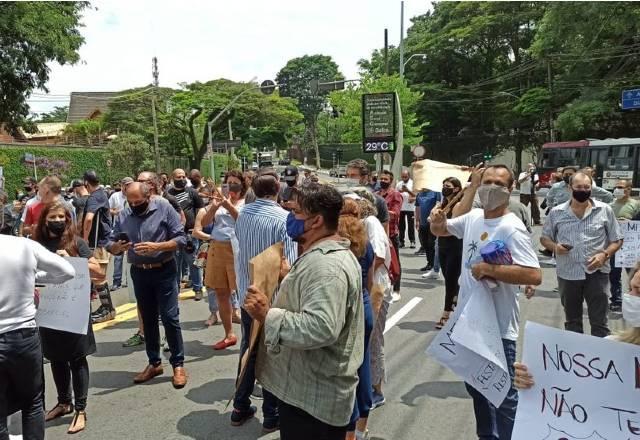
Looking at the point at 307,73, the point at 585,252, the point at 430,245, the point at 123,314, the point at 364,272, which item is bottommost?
→ the point at 123,314

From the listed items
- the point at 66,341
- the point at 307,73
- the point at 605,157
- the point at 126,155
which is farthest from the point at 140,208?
the point at 307,73

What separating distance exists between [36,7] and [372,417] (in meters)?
20.2

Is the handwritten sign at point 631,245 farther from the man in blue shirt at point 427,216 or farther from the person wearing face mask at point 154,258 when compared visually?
the person wearing face mask at point 154,258

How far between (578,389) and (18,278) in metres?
2.90

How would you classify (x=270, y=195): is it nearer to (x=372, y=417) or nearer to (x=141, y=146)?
(x=372, y=417)

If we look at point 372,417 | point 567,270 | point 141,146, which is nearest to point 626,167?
point 567,270

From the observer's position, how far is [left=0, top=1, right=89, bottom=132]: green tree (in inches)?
731

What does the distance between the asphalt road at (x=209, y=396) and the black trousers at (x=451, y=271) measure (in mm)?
407

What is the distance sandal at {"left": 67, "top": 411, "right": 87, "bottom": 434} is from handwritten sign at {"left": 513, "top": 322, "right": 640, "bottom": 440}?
3.12m

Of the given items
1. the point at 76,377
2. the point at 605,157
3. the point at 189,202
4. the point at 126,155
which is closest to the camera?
the point at 76,377

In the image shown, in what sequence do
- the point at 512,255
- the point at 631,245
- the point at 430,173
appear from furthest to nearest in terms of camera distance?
the point at 631,245, the point at 430,173, the point at 512,255

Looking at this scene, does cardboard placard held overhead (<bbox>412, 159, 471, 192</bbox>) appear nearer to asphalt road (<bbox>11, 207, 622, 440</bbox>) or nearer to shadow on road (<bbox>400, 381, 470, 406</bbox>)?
asphalt road (<bbox>11, 207, 622, 440</bbox>)

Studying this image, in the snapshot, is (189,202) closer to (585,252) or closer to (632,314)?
(585,252)

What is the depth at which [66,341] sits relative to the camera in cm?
395
